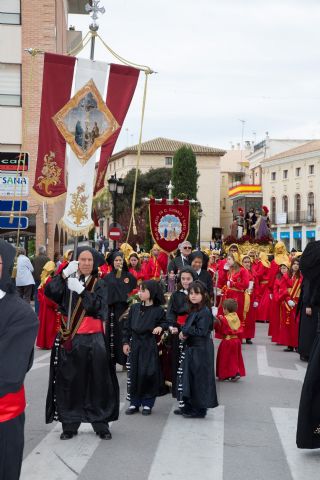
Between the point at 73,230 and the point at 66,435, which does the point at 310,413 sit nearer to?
the point at 66,435

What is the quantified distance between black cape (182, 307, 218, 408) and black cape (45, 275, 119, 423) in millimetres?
1280

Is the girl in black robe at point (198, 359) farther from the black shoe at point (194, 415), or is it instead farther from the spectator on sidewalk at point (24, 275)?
the spectator on sidewalk at point (24, 275)

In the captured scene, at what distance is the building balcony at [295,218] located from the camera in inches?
2859

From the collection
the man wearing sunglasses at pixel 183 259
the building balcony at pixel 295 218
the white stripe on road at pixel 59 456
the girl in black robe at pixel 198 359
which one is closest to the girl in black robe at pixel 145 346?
the girl in black robe at pixel 198 359

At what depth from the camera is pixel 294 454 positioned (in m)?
6.73

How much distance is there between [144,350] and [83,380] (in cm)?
151

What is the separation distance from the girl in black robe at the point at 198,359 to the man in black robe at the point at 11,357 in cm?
402

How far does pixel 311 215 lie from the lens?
7275cm

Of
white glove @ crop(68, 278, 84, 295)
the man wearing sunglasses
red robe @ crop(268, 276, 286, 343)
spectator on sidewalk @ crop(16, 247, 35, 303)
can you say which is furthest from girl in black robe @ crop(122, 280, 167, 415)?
spectator on sidewalk @ crop(16, 247, 35, 303)

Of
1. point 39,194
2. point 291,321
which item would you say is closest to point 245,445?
point 39,194

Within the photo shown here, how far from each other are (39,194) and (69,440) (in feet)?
9.38

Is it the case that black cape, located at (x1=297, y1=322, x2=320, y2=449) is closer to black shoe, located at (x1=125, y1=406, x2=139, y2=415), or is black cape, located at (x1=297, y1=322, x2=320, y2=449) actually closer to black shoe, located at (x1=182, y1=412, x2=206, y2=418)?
black shoe, located at (x1=182, y1=412, x2=206, y2=418)

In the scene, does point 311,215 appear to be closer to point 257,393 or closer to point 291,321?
point 291,321

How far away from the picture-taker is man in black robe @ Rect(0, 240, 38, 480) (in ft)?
14.2
